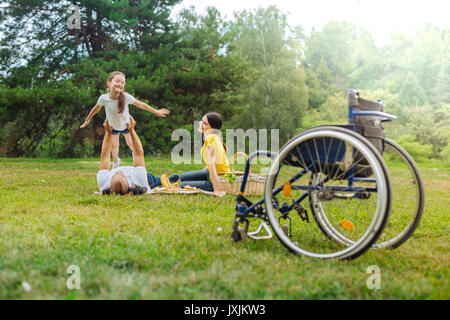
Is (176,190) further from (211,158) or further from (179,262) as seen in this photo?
(179,262)

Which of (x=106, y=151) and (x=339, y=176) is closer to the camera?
(x=339, y=176)

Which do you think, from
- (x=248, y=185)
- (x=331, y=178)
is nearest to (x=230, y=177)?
(x=248, y=185)

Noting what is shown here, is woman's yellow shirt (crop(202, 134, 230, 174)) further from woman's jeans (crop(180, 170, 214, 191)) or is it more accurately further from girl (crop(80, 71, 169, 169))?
girl (crop(80, 71, 169, 169))

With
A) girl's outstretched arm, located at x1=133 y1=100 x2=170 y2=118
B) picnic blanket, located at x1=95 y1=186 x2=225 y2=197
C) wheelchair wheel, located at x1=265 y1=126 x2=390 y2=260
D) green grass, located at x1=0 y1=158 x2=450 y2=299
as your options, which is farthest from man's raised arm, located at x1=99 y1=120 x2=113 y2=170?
wheelchair wheel, located at x1=265 y1=126 x2=390 y2=260

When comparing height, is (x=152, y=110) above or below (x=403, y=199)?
above

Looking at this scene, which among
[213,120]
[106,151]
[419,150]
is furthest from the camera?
[419,150]

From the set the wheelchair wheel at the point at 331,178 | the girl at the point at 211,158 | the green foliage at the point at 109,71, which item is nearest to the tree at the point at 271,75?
the green foliage at the point at 109,71

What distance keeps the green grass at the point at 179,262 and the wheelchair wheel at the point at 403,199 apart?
13 cm

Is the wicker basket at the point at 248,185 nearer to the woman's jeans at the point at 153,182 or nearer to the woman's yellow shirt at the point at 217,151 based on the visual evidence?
the woman's yellow shirt at the point at 217,151

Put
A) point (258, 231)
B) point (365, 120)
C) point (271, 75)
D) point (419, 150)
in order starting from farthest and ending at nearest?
point (271, 75) → point (419, 150) → point (258, 231) → point (365, 120)

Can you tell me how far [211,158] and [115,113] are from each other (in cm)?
163

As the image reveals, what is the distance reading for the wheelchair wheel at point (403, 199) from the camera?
2.63 metres

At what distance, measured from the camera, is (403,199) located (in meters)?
3.85

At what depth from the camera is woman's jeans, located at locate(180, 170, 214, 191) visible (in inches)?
214
